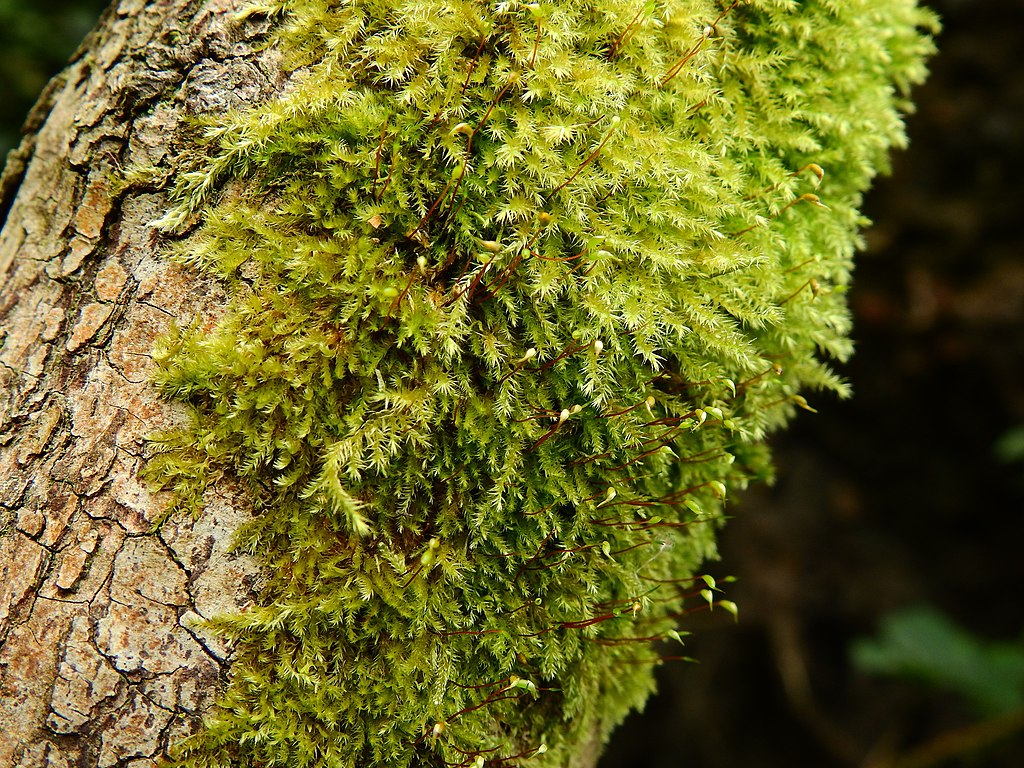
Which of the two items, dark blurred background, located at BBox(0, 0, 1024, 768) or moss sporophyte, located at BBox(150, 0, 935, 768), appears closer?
moss sporophyte, located at BBox(150, 0, 935, 768)

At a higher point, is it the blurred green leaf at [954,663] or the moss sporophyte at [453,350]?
the moss sporophyte at [453,350]

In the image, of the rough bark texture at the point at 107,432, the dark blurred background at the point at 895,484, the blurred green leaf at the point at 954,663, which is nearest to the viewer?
the rough bark texture at the point at 107,432

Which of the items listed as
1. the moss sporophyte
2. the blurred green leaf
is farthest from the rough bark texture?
the blurred green leaf

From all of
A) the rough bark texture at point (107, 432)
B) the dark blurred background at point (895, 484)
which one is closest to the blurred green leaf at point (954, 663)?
the dark blurred background at point (895, 484)

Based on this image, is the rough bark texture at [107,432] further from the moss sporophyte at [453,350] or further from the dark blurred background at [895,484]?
the dark blurred background at [895,484]

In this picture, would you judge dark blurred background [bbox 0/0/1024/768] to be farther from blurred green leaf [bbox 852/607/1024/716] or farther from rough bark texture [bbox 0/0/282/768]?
rough bark texture [bbox 0/0/282/768]

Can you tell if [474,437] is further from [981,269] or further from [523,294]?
[981,269]

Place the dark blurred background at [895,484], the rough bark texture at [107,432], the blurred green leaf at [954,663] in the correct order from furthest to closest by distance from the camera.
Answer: the dark blurred background at [895,484], the blurred green leaf at [954,663], the rough bark texture at [107,432]

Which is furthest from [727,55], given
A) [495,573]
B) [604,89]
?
[495,573]
